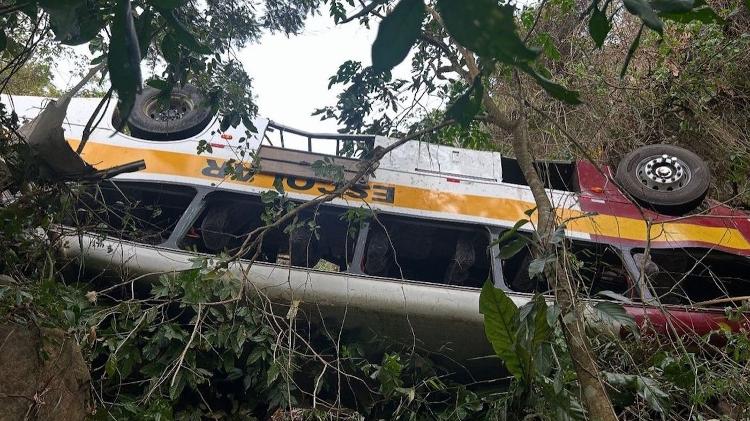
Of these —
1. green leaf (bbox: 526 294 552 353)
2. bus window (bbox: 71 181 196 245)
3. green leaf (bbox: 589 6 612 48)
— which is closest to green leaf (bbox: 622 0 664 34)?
green leaf (bbox: 589 6 612 48)

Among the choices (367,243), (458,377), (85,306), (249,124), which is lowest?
(458,377)

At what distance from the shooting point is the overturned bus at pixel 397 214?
3793mm

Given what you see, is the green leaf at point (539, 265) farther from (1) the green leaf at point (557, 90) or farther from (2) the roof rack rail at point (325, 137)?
(2) the roof rack rail at point (325, 137)

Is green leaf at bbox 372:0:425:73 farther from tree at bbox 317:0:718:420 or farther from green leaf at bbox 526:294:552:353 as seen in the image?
green leaf at bbox 526:294:552:353

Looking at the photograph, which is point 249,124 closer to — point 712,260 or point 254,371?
point 254,371

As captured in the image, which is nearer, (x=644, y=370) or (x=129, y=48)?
(x=129, y=48)

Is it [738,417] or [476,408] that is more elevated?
[738,417]

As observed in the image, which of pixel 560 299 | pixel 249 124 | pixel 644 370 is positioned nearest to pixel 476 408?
pixel 644 370

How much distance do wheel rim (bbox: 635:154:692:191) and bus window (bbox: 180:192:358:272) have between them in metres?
2.27

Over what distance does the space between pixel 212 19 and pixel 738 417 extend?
331cm

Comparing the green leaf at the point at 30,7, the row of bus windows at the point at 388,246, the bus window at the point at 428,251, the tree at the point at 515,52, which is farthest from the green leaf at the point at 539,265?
the bus window at the point at 428,251

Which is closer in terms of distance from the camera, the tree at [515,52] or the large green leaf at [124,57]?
the tree at [515,52]

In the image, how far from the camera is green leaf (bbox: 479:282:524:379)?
7.22ft

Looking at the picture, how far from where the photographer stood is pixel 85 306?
3189mm
